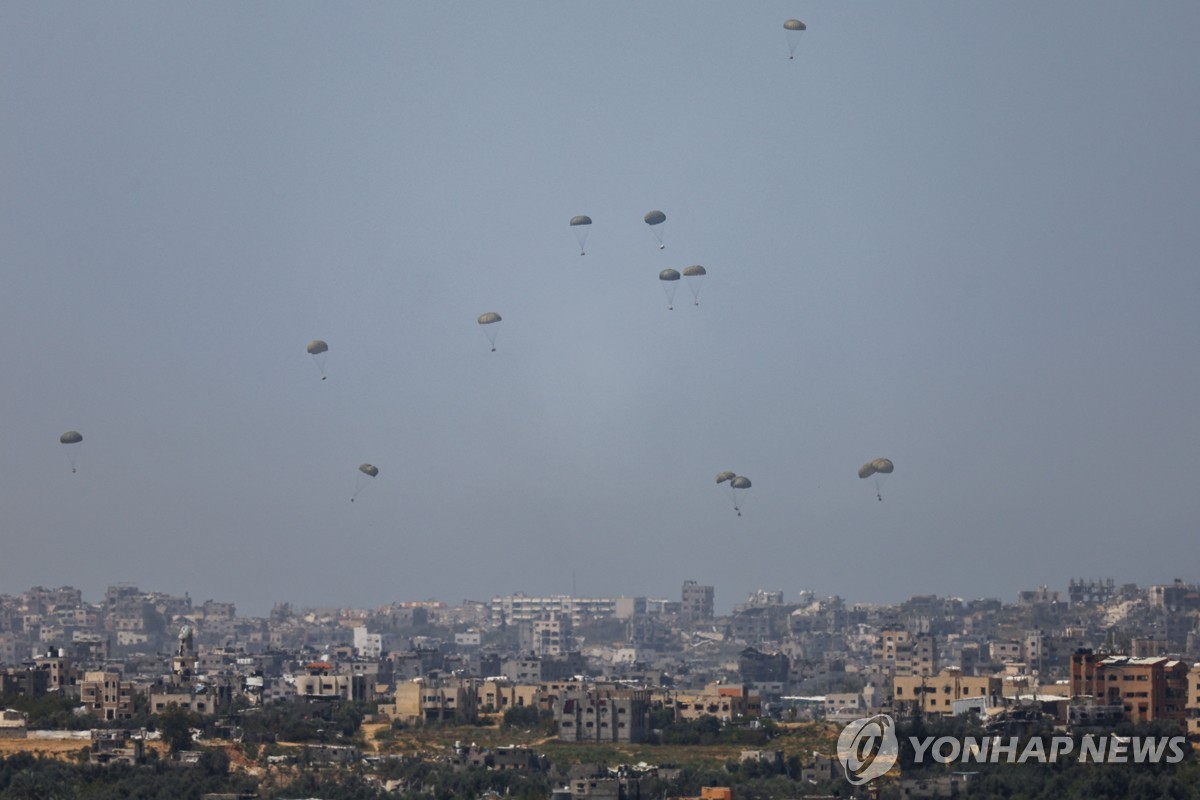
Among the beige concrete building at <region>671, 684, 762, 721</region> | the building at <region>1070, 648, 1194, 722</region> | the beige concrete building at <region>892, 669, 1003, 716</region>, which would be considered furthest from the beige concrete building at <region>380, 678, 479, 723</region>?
the building at <region>1070, 648, 1194, 722</region>

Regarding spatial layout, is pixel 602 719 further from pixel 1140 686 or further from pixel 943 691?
pixel 1140 686

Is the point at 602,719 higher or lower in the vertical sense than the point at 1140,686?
lower

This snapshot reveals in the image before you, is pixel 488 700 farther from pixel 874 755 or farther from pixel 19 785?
pixel 19 785

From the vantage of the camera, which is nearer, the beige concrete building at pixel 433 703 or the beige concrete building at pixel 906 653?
the beige concrete building at pixel 433 703

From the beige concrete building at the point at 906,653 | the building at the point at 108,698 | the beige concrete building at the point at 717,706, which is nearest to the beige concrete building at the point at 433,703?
the beige concrete building at the point at 717,706

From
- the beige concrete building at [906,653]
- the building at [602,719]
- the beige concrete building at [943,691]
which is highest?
the beige concrete building at [906,653]

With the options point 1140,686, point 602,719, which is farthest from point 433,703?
point 1140,686

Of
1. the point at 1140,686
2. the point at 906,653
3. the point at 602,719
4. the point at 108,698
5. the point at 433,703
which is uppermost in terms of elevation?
the point at 906,653

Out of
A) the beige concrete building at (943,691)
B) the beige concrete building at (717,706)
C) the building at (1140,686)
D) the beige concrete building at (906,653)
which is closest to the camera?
the building at (1140,686)

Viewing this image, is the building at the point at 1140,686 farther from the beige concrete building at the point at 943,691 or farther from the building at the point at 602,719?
the building at the point at 602,719

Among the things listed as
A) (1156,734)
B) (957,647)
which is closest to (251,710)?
(1156,734)

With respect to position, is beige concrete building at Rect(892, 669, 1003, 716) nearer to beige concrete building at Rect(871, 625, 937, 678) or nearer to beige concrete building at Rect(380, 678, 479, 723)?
beige concrete building at Rect(380, 678, 479, 723)

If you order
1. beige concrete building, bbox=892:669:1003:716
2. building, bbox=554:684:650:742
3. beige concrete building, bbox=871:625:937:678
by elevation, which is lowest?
building, bbox=554:684:650:742
